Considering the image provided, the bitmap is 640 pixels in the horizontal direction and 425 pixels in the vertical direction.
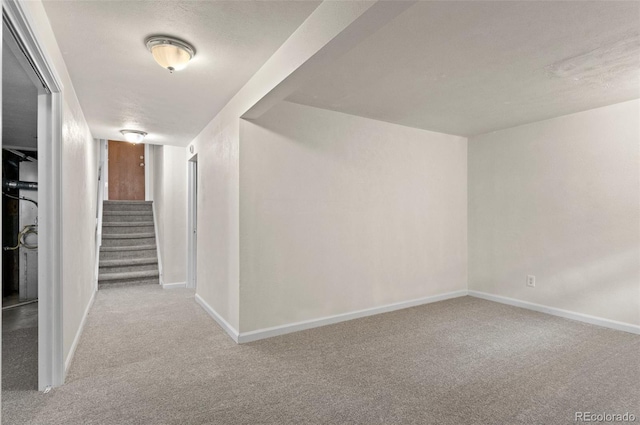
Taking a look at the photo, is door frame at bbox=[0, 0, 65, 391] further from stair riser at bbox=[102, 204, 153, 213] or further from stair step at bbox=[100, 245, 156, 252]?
stair riser at bbox=[102, 204, 153, 213]

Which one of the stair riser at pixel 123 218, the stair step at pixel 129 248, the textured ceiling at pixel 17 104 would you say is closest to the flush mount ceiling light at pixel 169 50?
the textured ceiling at pixel 17 104

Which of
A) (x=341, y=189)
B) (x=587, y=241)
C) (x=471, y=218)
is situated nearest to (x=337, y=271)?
(x=341, y=189)

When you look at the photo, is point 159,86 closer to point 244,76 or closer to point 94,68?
point 94,68

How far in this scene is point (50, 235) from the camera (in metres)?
2.20

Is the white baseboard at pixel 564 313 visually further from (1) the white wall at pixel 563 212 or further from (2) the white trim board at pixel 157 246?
(2) the white trim board at pixel 157 246

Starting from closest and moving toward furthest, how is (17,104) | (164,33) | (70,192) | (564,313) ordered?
(164,33)
(70,192)
(17,104)
(564,313)

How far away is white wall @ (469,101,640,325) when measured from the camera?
11.0 ft

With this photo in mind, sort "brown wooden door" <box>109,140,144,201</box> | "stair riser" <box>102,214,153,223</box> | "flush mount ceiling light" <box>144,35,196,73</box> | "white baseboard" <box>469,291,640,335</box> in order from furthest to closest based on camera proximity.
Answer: "brown wooden door" <box>109,140,144,201</box> < "stair riser" <box>102,214,153,223</box> < "white baseboard" <box>469,291,640,335</box> < "flush mount ceiling light" <box>144,35,196,73</box>

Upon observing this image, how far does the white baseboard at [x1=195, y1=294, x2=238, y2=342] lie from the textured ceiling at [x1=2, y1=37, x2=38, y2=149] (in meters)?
2.52

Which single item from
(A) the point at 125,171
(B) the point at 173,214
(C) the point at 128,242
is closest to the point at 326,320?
(B) the point at 173,214

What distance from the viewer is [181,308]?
4148mm

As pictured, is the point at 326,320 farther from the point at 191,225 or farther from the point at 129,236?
the point at 129,236

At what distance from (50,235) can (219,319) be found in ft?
5.81

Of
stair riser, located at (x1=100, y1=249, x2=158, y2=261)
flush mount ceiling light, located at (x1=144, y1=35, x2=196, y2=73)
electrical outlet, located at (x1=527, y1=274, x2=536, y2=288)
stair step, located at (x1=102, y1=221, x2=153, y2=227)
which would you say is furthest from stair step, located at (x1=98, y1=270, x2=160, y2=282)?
electrical outlet, located at (x1=527, y1=274, x2=536, y2=288)
